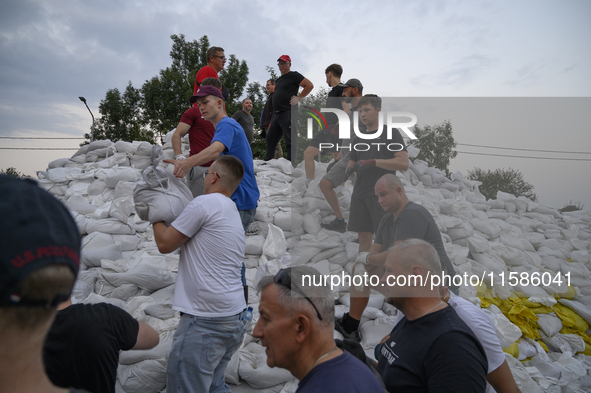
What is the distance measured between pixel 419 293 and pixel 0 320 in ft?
4.49

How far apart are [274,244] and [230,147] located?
1371 millimetres

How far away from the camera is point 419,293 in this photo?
1428 millimetres

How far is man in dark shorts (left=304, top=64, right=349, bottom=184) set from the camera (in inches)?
134

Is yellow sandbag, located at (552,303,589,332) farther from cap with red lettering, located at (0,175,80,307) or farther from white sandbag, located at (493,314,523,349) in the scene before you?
cap with red lettering, located at (0,175,80,307)

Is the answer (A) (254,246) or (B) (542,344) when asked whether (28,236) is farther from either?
(B) (542,344)

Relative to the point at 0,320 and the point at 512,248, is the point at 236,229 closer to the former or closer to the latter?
the point at 0,320

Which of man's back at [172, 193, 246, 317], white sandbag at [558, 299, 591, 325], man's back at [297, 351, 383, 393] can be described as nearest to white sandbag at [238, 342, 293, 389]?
man's back at [172, 193, 246, 317]

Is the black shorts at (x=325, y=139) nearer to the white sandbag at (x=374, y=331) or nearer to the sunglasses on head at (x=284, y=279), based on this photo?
the white sandbag at (x=374, y=331)

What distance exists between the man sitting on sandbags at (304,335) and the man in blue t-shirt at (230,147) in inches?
38.4

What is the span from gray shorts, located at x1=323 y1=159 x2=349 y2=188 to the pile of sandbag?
18.7 inches

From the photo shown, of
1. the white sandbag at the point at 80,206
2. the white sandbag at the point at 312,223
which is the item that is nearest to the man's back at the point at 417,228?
the white sandbag at the point at 312,223

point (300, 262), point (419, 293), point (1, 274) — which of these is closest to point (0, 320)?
point (1, 274)

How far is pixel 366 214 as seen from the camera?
2.60 m

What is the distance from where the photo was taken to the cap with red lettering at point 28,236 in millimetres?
418
